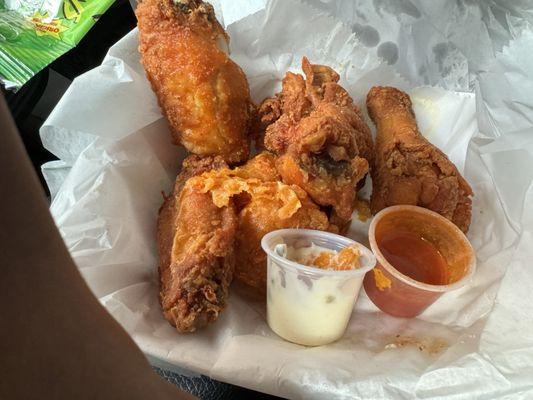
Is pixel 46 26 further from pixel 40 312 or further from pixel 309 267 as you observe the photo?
pixel 40 312

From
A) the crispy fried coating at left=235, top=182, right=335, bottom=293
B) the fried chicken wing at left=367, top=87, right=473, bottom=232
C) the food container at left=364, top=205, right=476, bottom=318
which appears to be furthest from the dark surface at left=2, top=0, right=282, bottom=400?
the fried chicken wing at left=367, top=87, right=473, bottom=232

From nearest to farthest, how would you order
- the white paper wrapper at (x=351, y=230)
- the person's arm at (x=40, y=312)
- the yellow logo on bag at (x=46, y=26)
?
the person's arm at (x=40, y=312)
the white paper wrapper at (x=351, y=230)
the yellow logo on bag at (x=46, y=26)

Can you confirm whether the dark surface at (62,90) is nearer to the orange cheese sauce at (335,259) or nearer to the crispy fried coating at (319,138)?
the orange cheese sauce at (335,259)

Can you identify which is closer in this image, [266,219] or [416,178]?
[266,219]

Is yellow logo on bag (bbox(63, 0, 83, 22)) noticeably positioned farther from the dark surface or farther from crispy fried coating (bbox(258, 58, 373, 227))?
crispy fried coating (bbox(258, 58, 373, 227))

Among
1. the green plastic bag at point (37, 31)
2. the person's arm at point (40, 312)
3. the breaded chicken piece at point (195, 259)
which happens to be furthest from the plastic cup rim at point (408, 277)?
the green plastic bag at point (37, 31)

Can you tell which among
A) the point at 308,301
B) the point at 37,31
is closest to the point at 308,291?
the point at 308,301
